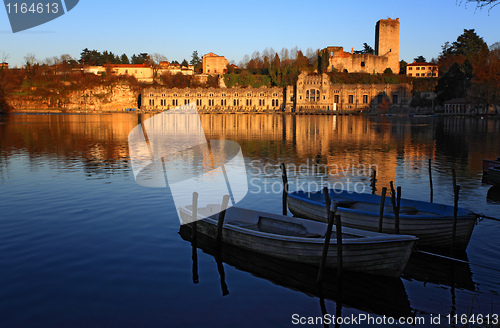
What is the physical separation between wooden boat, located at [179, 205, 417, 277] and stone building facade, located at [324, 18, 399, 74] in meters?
143

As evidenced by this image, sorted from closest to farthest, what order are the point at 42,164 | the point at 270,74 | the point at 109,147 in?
the point at 42,164
the point at 109,147
the point at 270,74

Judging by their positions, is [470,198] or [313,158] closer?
[470,198]

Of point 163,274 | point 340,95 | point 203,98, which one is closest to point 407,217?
point 163,274

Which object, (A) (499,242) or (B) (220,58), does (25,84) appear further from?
(A) (499,242)

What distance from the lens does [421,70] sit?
148 meters

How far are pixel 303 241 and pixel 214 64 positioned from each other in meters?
168

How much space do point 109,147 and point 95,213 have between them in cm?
2334

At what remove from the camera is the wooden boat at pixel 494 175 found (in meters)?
20.6

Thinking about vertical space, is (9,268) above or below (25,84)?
below

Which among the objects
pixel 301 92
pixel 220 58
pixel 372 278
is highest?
pixel 220 58

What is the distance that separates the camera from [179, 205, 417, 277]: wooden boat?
32.0 ft

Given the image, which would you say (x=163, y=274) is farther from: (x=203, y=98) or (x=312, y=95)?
(x=203, y=98)

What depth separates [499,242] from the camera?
486 inches

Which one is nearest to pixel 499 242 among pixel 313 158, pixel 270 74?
pixel 313 158
